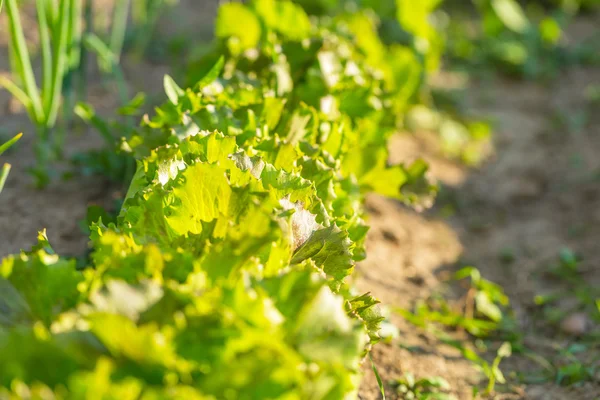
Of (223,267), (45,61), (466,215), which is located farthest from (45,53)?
(466,215)

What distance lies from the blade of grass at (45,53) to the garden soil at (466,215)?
1.13ft

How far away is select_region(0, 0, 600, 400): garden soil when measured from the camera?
6.50 feet

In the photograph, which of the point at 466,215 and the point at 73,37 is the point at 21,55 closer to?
the point at 73,37

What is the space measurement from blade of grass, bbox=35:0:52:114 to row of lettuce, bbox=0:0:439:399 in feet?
1.31

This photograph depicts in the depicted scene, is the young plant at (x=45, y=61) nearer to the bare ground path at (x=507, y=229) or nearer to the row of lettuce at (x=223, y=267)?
the row of lettuce at (x=223, y=267)

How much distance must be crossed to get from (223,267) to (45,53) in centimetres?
125

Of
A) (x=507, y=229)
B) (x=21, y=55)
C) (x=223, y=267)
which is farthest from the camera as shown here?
(x=507, y=229)

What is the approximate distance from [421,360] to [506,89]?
2906mm

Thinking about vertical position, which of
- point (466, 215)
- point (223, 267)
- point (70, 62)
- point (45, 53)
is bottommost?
point (466, 215)

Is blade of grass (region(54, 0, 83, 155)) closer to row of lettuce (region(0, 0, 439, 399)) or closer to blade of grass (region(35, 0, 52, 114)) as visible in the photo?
blade of grass (region(35, 0, 52, 114))

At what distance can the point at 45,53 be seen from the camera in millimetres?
2088

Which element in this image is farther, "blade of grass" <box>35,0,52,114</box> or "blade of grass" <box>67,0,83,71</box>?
"blade of grass" <box>67,0,83,71</box>

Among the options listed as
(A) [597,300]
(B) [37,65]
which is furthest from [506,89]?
(B) [37,65]

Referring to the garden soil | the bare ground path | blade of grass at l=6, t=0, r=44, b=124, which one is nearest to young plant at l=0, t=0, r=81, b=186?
blade of grass at l=6, t=0, r=44, b=124
